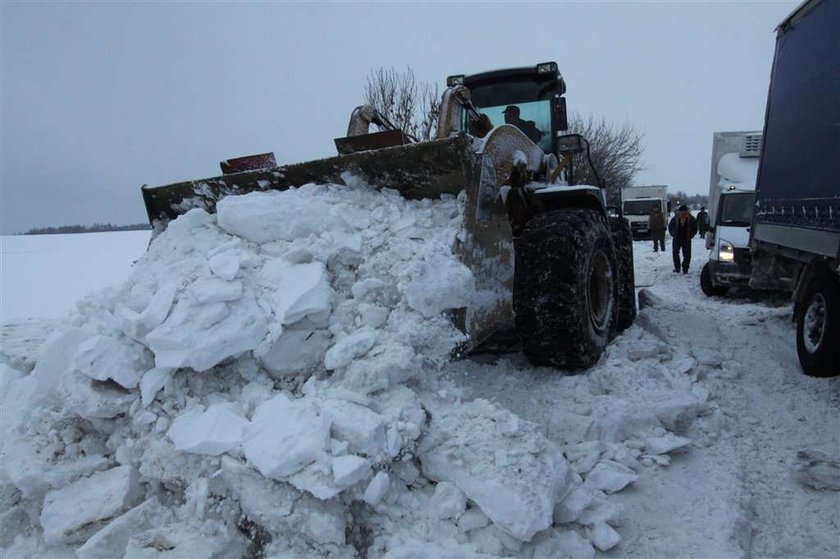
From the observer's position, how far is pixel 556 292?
3232mm

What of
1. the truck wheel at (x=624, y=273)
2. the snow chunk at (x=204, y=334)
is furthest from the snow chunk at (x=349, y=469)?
the truck wheel at (x=624, y=273)

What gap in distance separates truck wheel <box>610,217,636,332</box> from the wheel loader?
1.10 meters

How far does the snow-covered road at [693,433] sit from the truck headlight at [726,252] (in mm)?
3946

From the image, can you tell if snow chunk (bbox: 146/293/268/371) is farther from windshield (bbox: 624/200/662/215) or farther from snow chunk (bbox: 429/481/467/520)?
windshield (bbox: 624/200/662/215)

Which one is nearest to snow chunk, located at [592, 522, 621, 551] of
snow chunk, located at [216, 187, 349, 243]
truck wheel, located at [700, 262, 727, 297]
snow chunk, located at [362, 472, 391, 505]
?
snow chunk, located at [362, 472, 391, 505]

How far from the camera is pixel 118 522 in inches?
85.4

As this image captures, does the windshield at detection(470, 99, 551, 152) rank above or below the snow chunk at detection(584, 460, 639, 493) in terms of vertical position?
above

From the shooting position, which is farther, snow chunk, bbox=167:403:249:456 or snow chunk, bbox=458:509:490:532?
snow chunk, bbox=167:403:249:456

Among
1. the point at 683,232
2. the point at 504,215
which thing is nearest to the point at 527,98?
the point at 504,215

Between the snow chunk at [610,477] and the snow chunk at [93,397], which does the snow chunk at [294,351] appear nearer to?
the snow chunk at [93,397]

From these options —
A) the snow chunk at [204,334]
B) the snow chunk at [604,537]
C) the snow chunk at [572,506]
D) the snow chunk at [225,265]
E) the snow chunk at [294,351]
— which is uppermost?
the snow chunk at [225,265]

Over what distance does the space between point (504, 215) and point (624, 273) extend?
247 centimetres

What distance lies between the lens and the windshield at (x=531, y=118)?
5168 millimetres

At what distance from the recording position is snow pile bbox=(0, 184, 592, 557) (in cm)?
212
